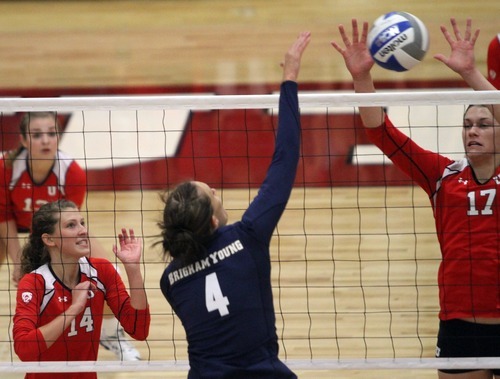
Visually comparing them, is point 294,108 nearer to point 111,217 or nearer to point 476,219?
point 476,219

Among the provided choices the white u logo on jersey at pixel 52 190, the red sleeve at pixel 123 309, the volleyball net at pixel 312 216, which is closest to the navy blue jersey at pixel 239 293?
the volleyball net at pixel 312 216

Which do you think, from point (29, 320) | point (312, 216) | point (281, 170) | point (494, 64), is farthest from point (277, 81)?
point (281, 170)

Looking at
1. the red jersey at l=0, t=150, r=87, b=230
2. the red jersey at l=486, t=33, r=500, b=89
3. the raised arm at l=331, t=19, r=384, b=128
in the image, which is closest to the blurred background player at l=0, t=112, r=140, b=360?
the red jersey at l=0, t=150, r=87, b=230

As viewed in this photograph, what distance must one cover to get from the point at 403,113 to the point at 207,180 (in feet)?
7.80

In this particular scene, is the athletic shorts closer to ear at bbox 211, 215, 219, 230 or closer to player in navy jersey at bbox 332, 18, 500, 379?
player in navy jersey at bbox 332, 18, 500, 379

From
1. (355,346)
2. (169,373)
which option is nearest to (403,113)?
(355,346)

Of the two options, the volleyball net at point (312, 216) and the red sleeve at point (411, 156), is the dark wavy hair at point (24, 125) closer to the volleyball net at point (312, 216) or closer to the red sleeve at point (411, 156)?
the volleyball net at point (312, 216)

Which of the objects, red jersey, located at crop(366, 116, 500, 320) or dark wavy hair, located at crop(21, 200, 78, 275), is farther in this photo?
dark wavy hair, located at crop(21, 200, 78, 275)

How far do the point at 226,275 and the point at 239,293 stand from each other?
0.28 ft

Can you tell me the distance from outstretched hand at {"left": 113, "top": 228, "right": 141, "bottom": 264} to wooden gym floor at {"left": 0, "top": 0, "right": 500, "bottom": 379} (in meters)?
1.24

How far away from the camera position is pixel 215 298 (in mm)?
3695

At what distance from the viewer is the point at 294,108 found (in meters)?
3.90

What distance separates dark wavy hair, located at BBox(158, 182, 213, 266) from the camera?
12.2ft

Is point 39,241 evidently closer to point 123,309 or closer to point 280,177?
point 123,309
